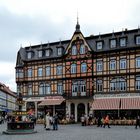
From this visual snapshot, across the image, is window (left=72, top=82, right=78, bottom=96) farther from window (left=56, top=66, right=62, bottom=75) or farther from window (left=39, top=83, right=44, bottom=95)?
window (left=39, top=83, right=44, bottom=95)

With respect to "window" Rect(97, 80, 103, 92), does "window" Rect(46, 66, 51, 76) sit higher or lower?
higher

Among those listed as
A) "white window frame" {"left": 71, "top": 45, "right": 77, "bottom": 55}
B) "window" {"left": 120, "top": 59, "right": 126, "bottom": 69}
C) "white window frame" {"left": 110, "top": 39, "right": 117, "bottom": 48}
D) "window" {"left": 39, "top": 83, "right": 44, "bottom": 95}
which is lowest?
"window" {"left": 39, "top": 83, "right": 44, "bottom": 95}

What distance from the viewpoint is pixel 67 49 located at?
59562 millimetres

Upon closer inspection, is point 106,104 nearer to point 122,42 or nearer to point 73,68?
point 73,68

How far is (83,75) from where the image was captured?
57.4 meters

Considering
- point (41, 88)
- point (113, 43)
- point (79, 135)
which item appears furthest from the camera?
point (41, 88)

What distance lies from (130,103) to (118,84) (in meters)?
4.10

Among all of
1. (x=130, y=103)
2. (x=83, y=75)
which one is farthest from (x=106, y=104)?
(x=83, y=75)

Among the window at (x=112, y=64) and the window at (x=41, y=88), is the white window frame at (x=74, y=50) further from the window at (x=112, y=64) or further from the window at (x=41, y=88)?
the window at (x=41, y=88)

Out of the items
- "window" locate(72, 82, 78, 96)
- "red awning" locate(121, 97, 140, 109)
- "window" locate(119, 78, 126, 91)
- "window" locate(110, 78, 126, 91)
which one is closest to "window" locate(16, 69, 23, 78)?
"window" locate(72, 82, 78, 96)

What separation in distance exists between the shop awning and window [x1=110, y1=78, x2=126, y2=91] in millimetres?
9065

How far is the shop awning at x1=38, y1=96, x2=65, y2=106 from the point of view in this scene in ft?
193

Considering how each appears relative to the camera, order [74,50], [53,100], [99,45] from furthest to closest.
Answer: [53,100] < [74,50] < [99,45]

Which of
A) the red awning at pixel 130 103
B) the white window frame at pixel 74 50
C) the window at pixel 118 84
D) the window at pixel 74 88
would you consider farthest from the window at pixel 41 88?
the red awning at pixel 130 103
